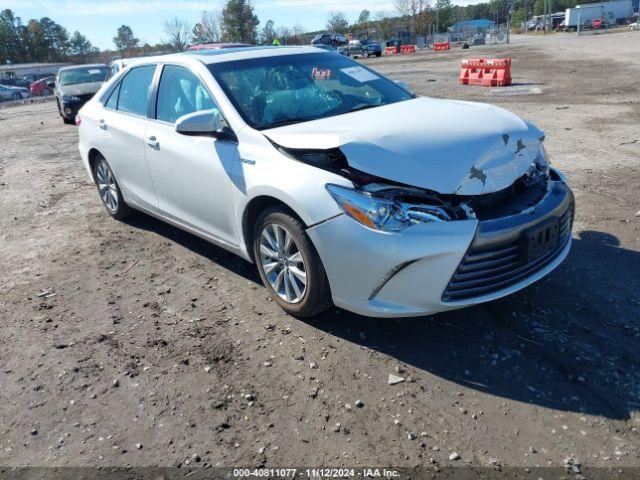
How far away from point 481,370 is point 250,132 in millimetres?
2184

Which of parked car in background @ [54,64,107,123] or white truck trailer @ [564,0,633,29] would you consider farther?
white truck trailer @ [564,0,633,29]

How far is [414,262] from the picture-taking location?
301 cm

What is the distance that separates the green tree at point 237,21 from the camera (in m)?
79.9

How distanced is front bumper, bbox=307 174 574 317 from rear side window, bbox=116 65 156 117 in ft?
8.58

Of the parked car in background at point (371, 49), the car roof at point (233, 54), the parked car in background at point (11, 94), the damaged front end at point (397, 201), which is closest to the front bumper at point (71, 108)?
the car roof at point (233, 54)

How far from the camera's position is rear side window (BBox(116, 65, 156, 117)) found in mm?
4988

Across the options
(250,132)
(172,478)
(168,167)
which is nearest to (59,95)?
(168,167)

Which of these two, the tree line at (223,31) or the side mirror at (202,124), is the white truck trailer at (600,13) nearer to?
the tree line at (223,31)

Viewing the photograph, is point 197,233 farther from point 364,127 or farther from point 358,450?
point 358,450

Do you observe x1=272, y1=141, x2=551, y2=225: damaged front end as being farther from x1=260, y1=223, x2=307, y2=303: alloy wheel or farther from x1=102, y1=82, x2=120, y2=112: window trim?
x1=102, y1=82, x2=120, y2=112: window trim

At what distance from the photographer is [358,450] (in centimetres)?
262

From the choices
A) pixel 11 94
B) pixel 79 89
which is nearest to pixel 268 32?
pixel 11 94

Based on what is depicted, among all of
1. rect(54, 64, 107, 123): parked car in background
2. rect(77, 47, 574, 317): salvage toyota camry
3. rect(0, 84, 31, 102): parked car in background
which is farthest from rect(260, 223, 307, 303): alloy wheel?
rect(0, 84, 31, 102): parked car in background

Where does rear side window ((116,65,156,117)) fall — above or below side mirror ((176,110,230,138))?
above
